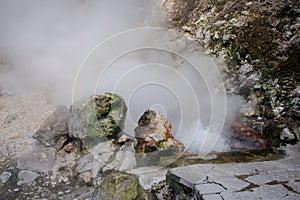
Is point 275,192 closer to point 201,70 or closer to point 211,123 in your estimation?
point 211,123

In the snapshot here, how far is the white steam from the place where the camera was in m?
4.36

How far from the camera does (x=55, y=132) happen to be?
14.9ft

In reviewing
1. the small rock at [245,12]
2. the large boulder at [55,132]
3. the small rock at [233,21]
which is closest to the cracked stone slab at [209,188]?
the large boulder at [55,132]

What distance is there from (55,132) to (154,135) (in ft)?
6.07

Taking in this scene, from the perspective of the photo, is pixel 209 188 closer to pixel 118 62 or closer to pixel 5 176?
pixel 5 176

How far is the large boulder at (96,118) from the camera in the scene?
438 centimetres

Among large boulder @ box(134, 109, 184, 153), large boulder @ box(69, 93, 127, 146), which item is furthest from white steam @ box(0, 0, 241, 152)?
large boulder @ box(134, 109, 184, 153)

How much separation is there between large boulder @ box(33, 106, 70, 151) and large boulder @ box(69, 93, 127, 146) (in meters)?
0.14

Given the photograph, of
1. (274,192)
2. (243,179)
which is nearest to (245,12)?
(243,179)

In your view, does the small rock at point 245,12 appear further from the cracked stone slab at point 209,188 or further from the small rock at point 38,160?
the small rock at point 38,160

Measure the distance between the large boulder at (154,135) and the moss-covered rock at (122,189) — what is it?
682 millimetres

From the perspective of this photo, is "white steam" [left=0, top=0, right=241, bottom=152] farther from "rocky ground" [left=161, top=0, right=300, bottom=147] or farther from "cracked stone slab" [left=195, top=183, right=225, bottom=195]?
"cracked stone slab" [left=195, top=183, right=225, bottom=195]

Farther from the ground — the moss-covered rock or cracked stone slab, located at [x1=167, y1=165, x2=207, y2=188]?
cracked stone slab, located at [x1=167, y1=165, x2=207, y2=188]

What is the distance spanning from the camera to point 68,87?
6.38 metres
